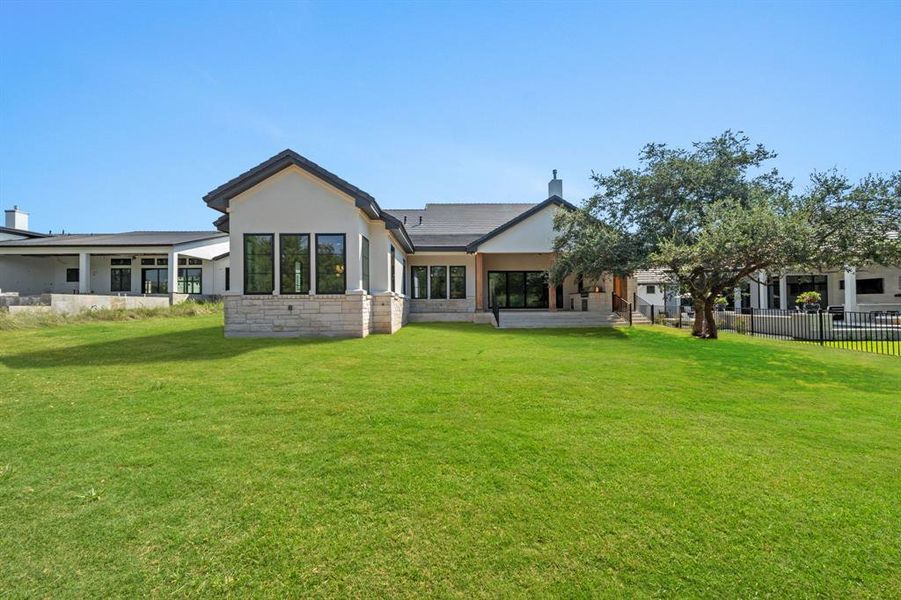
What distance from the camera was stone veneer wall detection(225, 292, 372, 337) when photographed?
13.3 metres

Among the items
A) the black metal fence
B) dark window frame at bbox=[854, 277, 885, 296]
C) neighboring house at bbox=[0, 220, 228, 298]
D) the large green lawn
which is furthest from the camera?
dark window frame at bbox=[854, 277, 885, 296]

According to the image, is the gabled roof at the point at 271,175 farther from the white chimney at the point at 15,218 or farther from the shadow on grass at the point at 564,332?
the white chimney at the point at 15,218

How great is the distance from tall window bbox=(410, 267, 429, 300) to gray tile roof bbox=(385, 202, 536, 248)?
1419mm

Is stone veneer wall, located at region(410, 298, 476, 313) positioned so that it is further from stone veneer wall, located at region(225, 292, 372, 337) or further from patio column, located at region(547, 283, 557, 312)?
stone veneer wall, located at region(225, 292, 372, 337)

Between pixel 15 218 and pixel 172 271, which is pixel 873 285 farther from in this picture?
pixel 15 218

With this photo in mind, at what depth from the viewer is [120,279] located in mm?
28422

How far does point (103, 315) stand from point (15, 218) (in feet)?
89.9

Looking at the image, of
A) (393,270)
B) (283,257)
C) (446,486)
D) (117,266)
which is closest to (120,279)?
(117,266)

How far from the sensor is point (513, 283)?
23.7 metres

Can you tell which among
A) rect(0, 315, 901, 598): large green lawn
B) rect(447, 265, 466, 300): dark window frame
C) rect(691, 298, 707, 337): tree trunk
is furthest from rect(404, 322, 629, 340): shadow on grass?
rect(0, 315, 901, 598): large green lawn

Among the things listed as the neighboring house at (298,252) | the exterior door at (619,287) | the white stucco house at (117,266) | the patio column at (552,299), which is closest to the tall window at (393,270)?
the neighboring house at (298,252)

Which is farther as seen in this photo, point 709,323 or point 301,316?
point 709,323

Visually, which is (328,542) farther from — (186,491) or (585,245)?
(585,245)

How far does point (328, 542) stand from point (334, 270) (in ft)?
36.8
